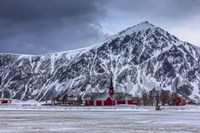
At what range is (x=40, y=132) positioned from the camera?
35531mm

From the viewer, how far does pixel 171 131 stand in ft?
123

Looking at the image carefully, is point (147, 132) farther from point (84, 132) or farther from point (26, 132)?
point (26, 132)

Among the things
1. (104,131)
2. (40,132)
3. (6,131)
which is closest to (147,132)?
(104,131)

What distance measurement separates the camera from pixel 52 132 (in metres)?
35.8

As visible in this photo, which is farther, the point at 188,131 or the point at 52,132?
the point at 188,131

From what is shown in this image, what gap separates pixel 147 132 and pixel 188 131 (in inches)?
184

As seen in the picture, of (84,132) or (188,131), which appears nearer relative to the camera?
(84,132)

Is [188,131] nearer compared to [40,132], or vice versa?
[40,132]

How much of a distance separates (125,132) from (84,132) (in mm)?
3911

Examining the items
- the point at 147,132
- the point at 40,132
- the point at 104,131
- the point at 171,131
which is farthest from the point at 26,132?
the point at 171,131

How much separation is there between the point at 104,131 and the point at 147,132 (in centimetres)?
415

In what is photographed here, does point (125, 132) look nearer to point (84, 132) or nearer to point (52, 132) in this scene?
point (84, 132)

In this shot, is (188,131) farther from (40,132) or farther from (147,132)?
(40,132)

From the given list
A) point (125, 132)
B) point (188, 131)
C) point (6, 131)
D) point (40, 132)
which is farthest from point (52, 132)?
point (188, 131)
